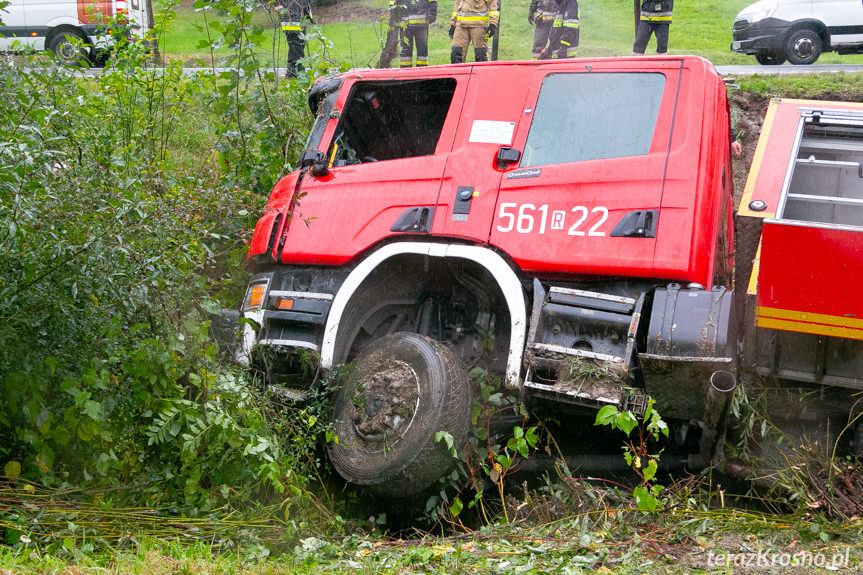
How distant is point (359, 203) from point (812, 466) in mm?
2660

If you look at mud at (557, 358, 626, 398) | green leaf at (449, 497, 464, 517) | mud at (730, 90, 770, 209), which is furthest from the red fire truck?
mud at (730, 90, 770, 209)

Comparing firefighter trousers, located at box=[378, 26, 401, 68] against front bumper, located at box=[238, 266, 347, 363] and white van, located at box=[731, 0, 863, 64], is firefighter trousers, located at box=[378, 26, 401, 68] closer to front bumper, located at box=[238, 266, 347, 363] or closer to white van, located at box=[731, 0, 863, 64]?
front bumper, located at box=[238, 266, 347, 363]

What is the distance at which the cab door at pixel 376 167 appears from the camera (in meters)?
4.45

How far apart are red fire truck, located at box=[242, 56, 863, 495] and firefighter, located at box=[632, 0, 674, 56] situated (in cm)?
473

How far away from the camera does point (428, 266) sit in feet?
15.0

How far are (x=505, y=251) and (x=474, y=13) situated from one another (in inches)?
250

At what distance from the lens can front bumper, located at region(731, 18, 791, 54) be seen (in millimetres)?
11594

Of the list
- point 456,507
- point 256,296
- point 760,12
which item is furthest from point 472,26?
point 456,507

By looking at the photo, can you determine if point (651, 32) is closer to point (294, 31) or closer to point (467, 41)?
point (467, 41)

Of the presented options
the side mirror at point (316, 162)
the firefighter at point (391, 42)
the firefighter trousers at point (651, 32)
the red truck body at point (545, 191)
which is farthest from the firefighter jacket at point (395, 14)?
the side mirror at point (316, 162)

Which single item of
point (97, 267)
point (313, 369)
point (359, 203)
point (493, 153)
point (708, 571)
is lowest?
point (708, 571)

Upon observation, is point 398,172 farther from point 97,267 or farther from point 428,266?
point 97,267

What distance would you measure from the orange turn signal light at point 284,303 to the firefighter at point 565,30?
19.6 feet

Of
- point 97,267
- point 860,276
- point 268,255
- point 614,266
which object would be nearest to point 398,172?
point 268,255
